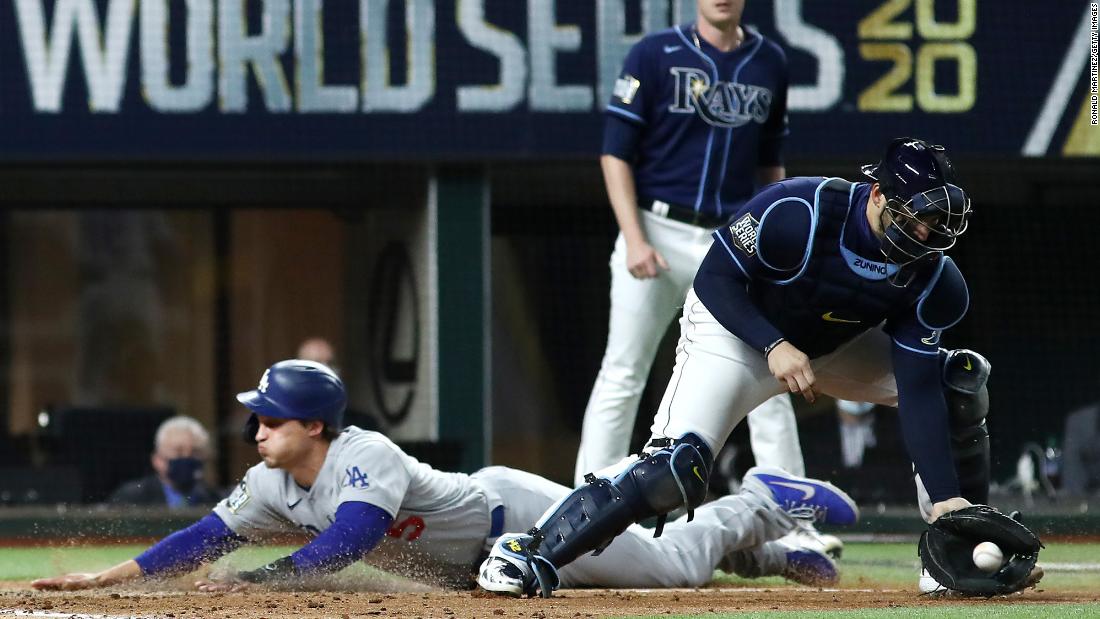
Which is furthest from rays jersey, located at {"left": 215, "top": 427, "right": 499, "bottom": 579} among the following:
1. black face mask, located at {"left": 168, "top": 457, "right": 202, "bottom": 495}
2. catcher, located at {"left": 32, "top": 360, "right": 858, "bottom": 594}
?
black face mask, located at {"left": 168, "top": 457, "right": 202, "bottom": 495}

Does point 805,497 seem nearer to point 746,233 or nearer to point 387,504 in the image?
point 746,233

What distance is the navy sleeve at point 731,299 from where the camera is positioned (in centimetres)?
448

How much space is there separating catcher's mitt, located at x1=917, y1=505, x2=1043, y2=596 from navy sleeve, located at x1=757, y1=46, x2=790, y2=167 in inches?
78.9

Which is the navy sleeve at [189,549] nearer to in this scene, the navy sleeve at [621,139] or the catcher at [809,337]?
the catcher at [809,337]

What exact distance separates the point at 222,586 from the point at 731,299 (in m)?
1.55

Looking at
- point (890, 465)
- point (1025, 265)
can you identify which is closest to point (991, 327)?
point (1025, 265)

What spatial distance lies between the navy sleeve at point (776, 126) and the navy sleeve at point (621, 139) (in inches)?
19.5

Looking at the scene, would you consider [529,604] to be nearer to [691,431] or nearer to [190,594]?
[691,431]

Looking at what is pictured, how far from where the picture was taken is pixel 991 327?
422 inches

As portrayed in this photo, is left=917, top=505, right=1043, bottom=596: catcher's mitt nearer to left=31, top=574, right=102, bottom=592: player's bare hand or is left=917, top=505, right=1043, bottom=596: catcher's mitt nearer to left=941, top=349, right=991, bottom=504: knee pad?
left=941, top=349, right=991, bottom=504: knee pad

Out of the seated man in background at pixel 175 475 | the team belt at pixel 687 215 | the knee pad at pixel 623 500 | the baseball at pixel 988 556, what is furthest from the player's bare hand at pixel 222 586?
the seated man in background at pixel 175 475

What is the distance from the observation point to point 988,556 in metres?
4.43

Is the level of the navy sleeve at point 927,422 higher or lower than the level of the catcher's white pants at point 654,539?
higher

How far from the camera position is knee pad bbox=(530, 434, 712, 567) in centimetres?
437
